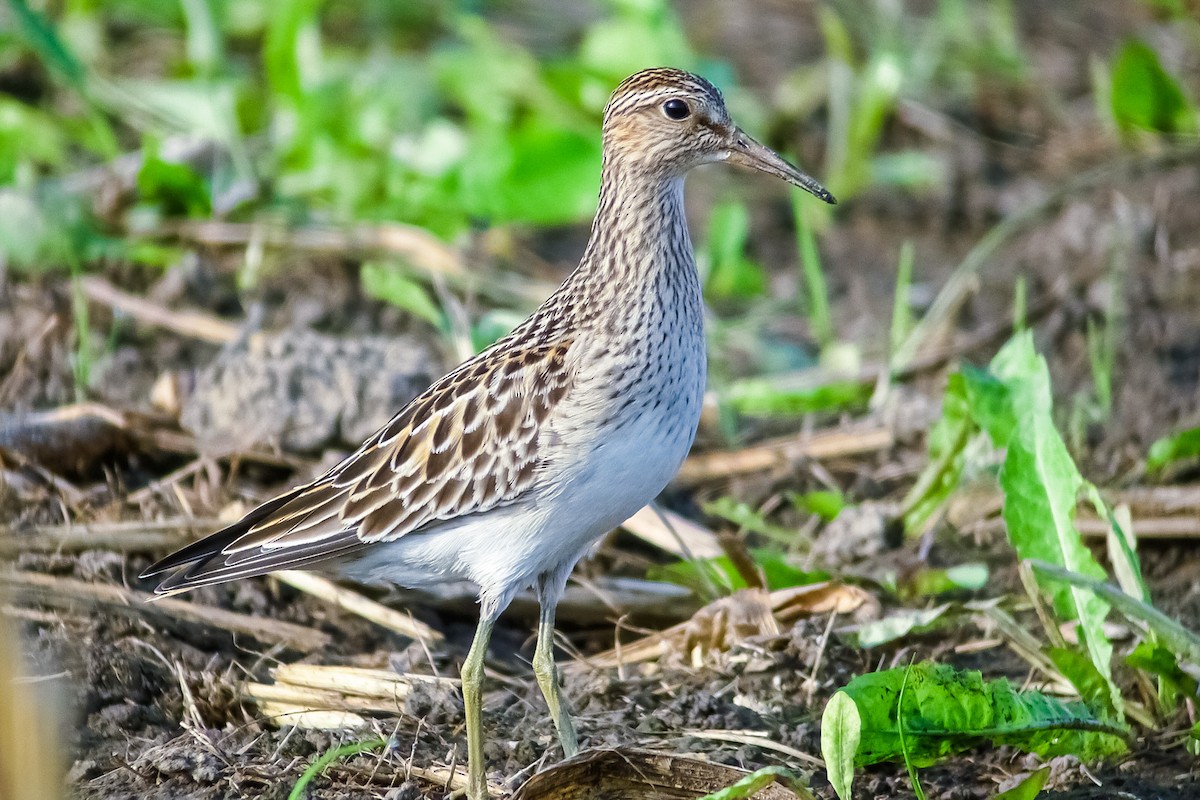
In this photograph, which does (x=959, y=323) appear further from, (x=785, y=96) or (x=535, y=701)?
(x=535, y=701)

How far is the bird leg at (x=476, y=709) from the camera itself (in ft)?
13.9

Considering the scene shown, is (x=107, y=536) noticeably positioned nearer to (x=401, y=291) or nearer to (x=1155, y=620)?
(x=401, y=291)

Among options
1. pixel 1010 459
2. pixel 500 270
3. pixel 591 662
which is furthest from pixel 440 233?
pixel 1010 459

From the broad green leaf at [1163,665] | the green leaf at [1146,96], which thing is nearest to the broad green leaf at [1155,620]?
the broad green leaf at [1163,665]

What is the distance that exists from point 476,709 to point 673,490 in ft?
6.69

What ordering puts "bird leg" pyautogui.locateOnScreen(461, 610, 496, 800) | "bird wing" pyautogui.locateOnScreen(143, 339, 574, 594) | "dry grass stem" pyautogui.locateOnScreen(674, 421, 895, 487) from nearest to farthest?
"bird leg" pyautogui.locateOnScreen(461, 610, 496, 800), "bird wing" pyautogui.locateOnScreen(143, 339, 574, 594), "dry grass stem" pyautogui.locateOnScreen(674, 421, 895, 487)

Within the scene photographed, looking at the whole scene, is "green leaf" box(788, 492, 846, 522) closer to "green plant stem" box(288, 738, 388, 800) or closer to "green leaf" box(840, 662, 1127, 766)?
"green leaf" box(840, 662, 1127, 766)

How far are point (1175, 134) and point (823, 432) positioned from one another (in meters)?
3.34

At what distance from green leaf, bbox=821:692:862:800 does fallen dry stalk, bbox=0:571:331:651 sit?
1.94 meters

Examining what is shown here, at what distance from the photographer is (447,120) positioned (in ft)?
29.1

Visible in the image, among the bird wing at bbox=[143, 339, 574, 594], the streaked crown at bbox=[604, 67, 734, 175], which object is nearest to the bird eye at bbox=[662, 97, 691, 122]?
the streaked crown at bbox=[604, 67, 734, 175]

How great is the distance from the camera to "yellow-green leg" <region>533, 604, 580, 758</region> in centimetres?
452

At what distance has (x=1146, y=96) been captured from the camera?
8.27 meters

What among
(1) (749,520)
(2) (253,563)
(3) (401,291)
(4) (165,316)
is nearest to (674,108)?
(1) (749,520)
